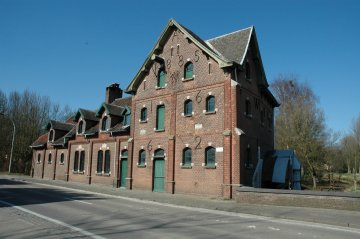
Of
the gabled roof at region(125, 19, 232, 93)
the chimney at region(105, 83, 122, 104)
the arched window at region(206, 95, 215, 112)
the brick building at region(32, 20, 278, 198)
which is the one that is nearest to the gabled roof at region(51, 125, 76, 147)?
the chimney at region(105, 83, 122, 104)

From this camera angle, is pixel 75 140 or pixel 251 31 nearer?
pixel 251 31

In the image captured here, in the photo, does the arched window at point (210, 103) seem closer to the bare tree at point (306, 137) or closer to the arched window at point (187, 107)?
the arched window at point (187, 107)

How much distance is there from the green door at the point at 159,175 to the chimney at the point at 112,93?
1543 centimetres

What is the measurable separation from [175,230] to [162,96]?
16.8 m

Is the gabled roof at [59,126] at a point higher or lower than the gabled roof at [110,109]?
lower

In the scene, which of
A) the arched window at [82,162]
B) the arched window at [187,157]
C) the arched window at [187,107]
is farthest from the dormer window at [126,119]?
the arched window at [187,157]

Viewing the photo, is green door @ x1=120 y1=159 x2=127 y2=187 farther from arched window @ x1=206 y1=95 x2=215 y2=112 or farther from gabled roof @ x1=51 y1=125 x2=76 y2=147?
arched window @ x1=206 y1=95 x2=215 y2=112

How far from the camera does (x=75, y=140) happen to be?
116 ft

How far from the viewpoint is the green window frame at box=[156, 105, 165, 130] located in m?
25.7

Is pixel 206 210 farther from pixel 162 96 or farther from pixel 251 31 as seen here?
pixel 251 31

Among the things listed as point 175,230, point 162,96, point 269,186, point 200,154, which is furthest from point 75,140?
point 175,230

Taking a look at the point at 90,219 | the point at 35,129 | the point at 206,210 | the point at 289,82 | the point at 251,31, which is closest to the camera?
the point at 90,219

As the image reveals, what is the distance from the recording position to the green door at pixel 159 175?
24.8 meters

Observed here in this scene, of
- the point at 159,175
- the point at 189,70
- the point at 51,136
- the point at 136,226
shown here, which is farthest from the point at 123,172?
the point at 136,226
